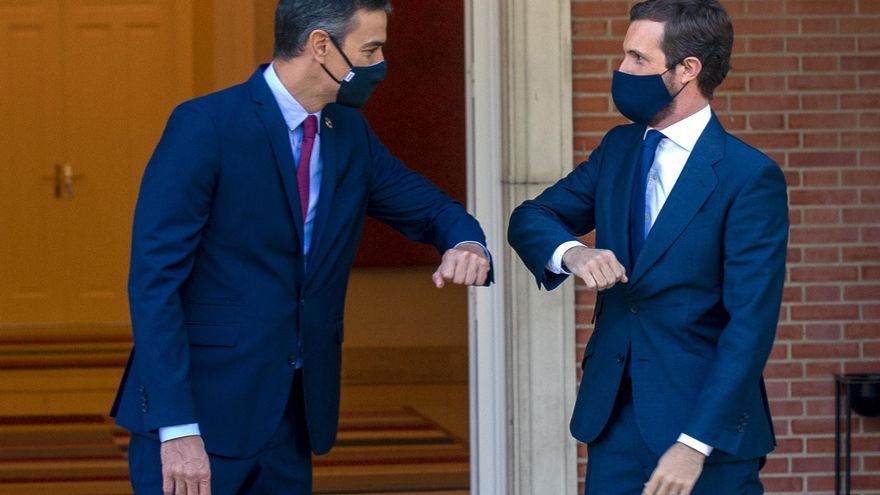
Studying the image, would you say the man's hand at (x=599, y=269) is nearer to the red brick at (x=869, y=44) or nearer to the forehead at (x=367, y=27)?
the forehead at (x=367, y=27)

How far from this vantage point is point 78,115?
12070 millimetres

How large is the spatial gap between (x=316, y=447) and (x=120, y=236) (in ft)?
31.1

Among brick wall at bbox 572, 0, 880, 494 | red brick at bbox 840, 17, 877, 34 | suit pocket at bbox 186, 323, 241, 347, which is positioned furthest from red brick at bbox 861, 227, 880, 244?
suit pocket at bbox 186, 323, 241, 347

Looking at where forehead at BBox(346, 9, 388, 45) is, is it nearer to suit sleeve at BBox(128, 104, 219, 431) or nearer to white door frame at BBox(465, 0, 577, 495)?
suit sleeve at BBox(128, 104, 219, 431)

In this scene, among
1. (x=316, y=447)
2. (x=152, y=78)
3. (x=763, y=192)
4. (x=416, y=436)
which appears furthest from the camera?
(x=152, y=78)

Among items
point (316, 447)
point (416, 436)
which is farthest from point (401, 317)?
point (316, 447)

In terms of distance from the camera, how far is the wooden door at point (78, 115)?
39.4ft

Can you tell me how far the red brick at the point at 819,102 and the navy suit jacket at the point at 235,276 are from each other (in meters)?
2.05

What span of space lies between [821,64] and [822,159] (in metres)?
0.32

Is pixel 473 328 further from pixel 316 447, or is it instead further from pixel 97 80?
pixel 97 80

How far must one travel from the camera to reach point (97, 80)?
474 inches

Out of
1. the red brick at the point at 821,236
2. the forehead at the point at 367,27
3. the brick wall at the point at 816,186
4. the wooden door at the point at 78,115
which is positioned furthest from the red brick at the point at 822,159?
the wooden door at the point at 78,115

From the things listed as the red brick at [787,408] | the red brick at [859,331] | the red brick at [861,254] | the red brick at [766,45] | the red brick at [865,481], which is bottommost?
the red brick at [865,481]

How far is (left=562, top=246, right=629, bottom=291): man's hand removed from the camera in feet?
8.98
